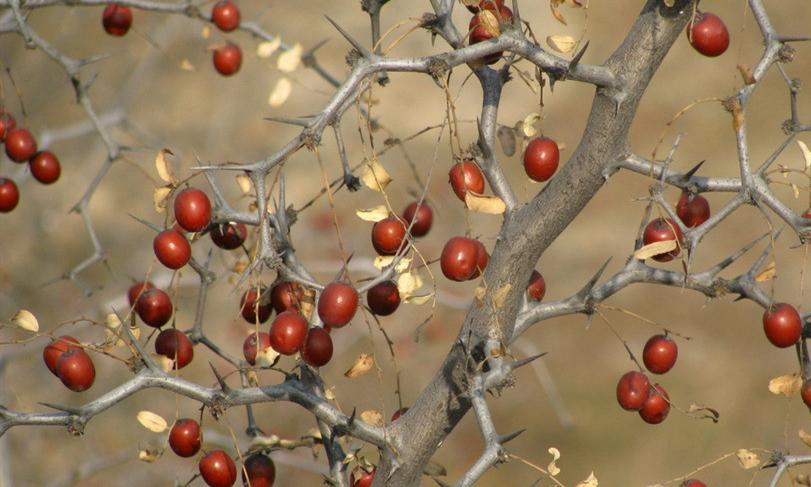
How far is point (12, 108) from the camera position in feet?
23.1

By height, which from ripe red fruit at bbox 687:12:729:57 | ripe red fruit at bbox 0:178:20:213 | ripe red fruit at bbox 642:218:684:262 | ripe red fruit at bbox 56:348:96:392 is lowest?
ripe red fruit at bbox 0:178:20:213

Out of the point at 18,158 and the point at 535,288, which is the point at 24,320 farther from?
the point at 18,158

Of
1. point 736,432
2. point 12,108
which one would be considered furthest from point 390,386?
point 12,108

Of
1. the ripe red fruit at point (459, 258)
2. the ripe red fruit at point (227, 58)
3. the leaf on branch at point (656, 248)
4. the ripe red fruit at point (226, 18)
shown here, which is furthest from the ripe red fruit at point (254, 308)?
the ripe red fruit at point (227, 58)

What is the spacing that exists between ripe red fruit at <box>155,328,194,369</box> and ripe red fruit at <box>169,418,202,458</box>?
120 millimetres

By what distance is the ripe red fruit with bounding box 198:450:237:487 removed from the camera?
1842 mm

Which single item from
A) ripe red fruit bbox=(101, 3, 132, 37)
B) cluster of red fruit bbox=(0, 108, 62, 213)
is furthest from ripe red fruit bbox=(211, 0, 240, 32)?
cluster of red fruit bbox=(0, 108, 62, 213)


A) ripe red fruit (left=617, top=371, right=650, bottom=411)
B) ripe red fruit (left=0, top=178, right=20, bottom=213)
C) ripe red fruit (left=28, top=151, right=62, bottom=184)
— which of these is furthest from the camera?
ripe red fruit (left=28, top=151, right=62, bottom=184)

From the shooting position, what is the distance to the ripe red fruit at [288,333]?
164cm

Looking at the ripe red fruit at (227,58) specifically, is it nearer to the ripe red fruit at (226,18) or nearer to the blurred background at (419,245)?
the ripe red fruit at (226,18)

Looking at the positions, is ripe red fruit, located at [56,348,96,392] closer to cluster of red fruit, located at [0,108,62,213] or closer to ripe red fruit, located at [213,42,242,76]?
cluster of red fruit, located at [0,108,62,213]

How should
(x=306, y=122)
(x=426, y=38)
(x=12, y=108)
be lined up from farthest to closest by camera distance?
(x=426, y=38) < (x=12, y=108) < (x=306, y=122)

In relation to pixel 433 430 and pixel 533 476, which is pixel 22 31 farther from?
pixel 533 476

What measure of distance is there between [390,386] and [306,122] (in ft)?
16.6
